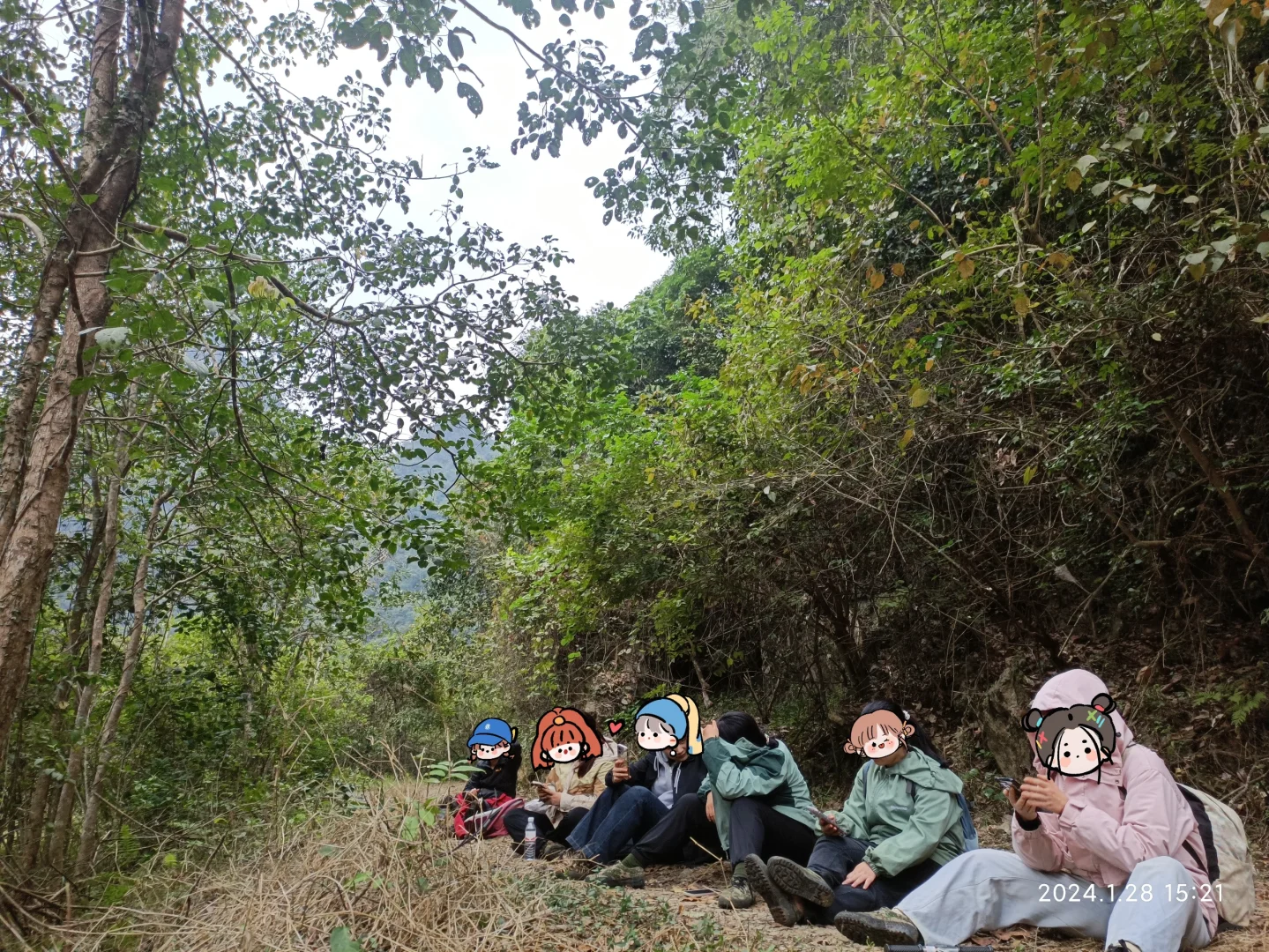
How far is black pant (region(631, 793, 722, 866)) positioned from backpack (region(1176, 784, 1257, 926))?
234 cm

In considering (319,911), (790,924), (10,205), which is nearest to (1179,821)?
(790,924)

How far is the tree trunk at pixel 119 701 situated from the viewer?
14.9ft

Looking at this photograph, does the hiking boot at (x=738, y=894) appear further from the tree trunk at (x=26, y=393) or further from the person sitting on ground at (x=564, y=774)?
the tree trunk at (x=26, y=393)

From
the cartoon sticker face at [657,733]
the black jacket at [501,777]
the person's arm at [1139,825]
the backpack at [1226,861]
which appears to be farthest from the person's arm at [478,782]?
the backpack at [1226,861]

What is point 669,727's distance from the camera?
4105 millimetres

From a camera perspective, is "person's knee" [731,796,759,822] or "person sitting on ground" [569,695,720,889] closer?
"person's knee" [731,796,759,822]

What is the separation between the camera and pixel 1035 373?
15.1ft

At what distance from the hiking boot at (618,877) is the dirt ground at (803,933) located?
0.26 ft

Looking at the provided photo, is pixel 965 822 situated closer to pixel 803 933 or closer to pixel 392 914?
pixel 803 933

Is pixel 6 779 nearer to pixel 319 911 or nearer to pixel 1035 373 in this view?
pixel 319 911

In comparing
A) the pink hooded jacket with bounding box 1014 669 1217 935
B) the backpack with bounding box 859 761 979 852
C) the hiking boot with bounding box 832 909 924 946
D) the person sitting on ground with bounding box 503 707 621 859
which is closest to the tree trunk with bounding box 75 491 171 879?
the person sitting on ground with bounding box 503 707 621 859

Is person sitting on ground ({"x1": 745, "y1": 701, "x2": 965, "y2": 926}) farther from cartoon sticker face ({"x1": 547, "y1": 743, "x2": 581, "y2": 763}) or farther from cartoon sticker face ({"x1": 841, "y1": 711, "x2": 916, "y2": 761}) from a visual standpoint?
cartoon sticker face ({"x1": 547, "y1": 743, "x2": 581, "y2": 763})

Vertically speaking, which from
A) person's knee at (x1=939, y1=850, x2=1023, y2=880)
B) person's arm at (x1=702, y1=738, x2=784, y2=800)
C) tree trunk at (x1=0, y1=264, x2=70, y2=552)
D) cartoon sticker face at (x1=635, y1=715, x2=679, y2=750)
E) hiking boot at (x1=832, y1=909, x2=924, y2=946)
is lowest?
hiking boot at (x1=832, y1=909, x2=924, y2=946)

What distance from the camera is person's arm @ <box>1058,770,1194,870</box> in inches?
91.5
